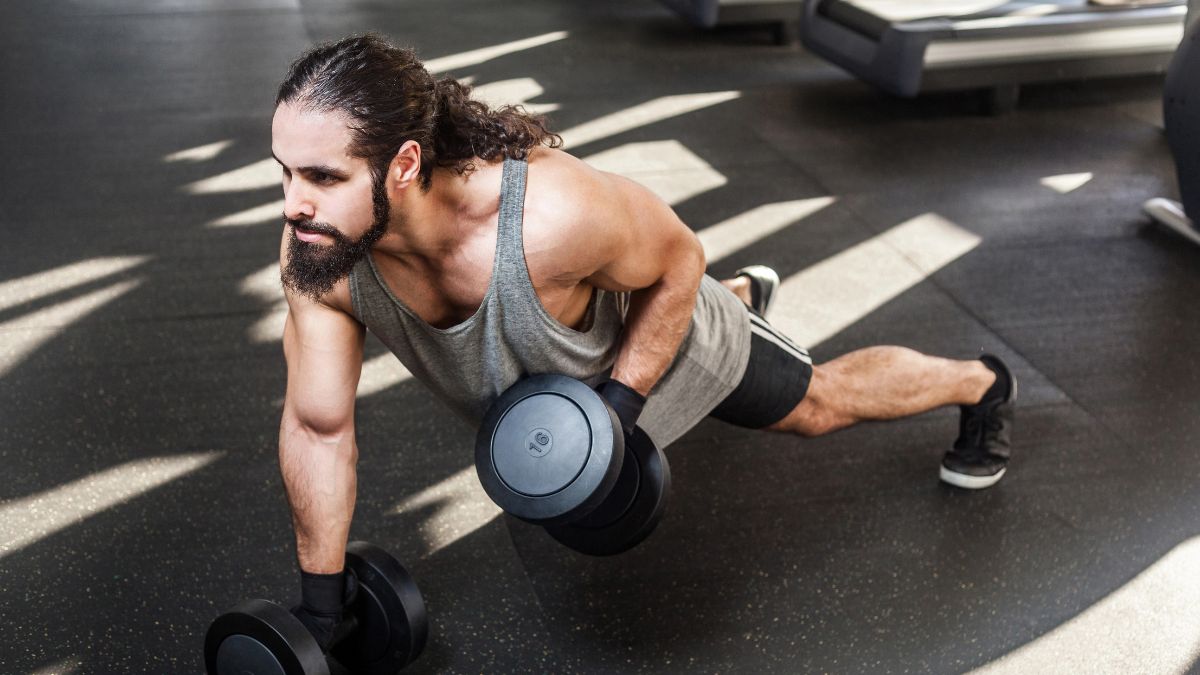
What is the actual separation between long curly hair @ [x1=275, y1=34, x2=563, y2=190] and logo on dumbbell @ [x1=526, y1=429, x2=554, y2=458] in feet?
1.22

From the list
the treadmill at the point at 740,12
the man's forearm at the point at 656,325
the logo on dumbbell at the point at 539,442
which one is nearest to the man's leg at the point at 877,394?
the man's forearm at the point at 656,325

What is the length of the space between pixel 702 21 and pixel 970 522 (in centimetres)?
337

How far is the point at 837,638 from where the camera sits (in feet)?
6.13

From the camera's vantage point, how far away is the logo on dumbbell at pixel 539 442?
157cm

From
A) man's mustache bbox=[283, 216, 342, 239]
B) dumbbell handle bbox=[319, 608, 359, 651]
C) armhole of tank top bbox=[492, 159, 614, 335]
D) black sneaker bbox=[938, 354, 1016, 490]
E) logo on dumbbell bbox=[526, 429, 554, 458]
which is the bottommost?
black sneaker bbox=[938, 354, 1016, 490]

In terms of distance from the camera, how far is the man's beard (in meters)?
1.38

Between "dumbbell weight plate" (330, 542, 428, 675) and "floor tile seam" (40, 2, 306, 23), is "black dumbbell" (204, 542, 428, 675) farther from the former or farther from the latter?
"floor tile seam" (40, 2, 306, 23)

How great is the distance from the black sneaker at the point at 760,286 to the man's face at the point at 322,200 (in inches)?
47.9

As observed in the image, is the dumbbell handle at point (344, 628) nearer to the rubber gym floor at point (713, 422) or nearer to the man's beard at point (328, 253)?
the rubber gym floor at point (713, 422)

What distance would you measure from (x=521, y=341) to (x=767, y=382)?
19.7 inches

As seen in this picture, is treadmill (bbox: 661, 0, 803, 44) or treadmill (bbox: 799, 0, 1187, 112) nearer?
treadmill (bbox: 799, 0, 1187, 112)

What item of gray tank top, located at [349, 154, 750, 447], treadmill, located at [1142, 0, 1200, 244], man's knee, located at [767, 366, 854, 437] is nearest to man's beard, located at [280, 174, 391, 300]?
gray tank top, located at [349, 154, 750, 447]

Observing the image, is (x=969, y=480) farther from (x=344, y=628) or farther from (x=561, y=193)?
(x=344, y=628)

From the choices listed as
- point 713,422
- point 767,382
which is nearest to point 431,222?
point 767,382
